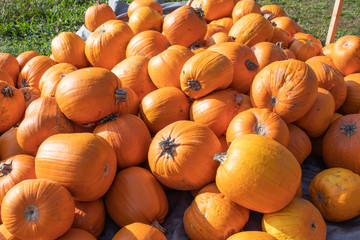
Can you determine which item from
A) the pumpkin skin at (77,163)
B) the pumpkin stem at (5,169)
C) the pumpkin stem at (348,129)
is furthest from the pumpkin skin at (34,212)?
the pumpkin stem at (348,129)

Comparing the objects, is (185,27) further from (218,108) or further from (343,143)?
(343,143)

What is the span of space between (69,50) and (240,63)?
2.22m

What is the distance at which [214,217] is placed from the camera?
1.96m

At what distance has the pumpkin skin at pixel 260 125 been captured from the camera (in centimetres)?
222

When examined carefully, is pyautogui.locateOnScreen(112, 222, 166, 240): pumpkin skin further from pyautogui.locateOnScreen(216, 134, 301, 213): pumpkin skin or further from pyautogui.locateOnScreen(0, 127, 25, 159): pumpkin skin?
pyautogui.locateOnScreen(0, 127, 25, 159): pumpkin skin

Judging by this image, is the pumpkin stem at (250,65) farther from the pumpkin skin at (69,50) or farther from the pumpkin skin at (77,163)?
the pumpkin skin at (69,50)

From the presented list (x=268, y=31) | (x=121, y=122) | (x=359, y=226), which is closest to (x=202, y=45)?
(x=268, y=31)

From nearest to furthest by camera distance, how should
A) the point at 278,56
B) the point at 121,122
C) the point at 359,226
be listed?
the point at 359,226
the point at 121,122
the point at 278,56

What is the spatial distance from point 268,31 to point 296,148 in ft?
5.57

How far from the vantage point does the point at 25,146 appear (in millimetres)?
2479

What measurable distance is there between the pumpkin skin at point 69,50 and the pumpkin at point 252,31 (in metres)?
2.03

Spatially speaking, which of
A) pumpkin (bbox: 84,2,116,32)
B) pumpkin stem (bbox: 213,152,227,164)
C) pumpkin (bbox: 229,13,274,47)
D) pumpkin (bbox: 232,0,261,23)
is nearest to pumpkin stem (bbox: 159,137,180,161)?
pumpkin stem (bbox: 213,152,227,164)

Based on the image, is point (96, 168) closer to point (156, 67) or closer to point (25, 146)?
point (25, 146)

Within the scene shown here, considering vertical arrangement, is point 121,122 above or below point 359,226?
above
